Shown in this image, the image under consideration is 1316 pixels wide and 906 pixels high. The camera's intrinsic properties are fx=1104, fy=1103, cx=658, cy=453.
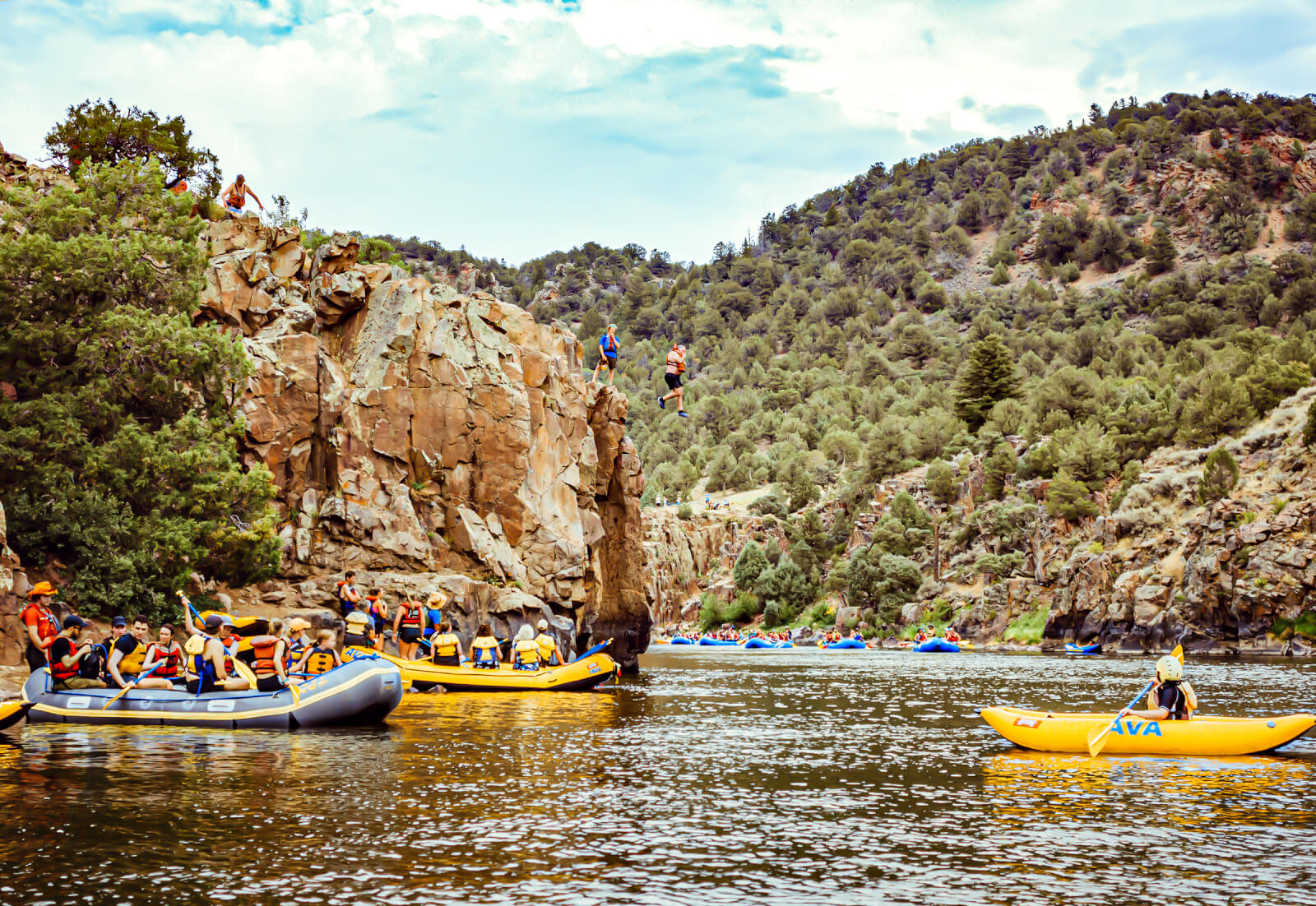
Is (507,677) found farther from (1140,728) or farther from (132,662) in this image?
(1140,728)

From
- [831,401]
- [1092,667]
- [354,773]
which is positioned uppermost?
[831,401]

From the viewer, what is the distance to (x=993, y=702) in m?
34.5

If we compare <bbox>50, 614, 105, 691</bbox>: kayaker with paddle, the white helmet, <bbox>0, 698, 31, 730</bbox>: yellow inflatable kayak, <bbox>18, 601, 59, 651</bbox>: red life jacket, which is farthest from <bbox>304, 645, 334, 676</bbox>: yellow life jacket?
the white helmet

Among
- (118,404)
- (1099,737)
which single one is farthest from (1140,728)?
(118,404)

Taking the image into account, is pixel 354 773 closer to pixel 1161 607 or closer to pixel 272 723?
pixel 272 723

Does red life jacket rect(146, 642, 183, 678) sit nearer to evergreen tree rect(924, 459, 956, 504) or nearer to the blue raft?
the blue raft

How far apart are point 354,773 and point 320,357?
27.7 metres

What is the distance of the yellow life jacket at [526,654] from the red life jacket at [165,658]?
542 inches

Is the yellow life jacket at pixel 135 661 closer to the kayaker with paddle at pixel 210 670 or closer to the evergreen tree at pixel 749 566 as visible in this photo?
the kayaker with paddle at pixel 210 670

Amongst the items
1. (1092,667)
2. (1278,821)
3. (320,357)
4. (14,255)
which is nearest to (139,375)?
(14,255)

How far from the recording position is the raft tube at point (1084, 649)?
7625 centimetres

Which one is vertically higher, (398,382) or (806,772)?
(398,382)

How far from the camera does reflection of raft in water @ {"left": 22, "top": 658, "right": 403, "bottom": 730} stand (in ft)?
77.0

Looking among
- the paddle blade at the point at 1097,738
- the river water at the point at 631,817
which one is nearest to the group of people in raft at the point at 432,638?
the river water at the point at 631,817
